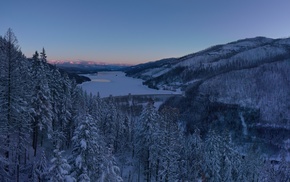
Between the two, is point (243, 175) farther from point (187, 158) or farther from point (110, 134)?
point (110, 134)

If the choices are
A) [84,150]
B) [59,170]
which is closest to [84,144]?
[84,150]

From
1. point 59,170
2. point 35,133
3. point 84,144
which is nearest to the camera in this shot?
point 59,170

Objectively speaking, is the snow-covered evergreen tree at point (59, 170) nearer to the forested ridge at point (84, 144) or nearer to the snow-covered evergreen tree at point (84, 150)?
the forested ridge at point (84, 144)

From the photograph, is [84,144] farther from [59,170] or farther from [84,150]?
[59,170]

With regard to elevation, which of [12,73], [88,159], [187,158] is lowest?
[187,158]

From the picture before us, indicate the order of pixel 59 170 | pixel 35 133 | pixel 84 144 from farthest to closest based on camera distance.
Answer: pixel 35 133 → pixel 84 144 → pixel 59 170

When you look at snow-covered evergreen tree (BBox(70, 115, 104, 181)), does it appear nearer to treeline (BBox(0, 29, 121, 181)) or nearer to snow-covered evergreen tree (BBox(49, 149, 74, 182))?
treeline (BBox(0, 29, 121, 181))

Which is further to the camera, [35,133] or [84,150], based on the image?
[35,133]

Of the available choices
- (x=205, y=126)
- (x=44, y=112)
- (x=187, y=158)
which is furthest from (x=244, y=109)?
(x=44, y=112)
